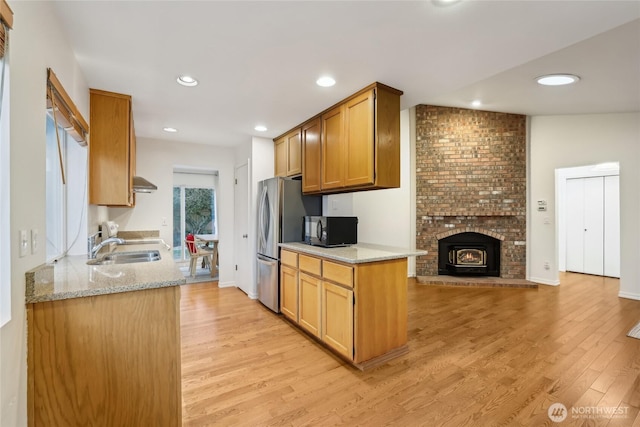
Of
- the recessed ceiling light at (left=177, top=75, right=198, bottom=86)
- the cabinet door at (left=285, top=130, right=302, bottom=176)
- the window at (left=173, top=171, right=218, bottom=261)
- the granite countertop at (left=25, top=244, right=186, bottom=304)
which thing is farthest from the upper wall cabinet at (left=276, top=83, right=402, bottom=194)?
the window at (left=173, top=171, right=218, bottom=261)

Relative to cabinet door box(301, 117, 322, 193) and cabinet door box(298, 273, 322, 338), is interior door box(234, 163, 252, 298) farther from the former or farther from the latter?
cabinet door box(298, 273, 322, 338)

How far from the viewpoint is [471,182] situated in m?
5.07

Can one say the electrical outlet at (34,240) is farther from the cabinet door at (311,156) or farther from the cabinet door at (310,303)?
the cabinet door at (311,156)

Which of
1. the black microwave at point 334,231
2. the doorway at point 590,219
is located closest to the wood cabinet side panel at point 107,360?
the black microwave at point 334,231

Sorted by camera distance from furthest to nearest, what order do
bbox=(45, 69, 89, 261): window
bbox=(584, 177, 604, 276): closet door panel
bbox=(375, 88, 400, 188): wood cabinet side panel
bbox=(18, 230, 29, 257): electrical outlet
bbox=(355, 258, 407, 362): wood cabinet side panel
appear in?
1. bbox=(584, 177, 604, 276): closet door panel
2. bbox=(375, 88, 400, 188): wood cabinet side panel
3. bbox=(355, 258, 407, 362): wood cabinet side panel
4. bbox=(45, 69, 89, 261): window
5. bbox=(18, 230, 29, 257): electrical outlet

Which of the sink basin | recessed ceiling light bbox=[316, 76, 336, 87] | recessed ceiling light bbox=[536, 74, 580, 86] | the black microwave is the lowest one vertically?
the sink basin

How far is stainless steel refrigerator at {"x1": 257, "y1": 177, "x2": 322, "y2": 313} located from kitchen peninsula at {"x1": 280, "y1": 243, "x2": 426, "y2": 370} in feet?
2.48

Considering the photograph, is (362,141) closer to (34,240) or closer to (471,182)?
(34,240)

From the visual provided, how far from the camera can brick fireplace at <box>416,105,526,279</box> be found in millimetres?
5035

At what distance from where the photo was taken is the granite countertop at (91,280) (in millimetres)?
1278

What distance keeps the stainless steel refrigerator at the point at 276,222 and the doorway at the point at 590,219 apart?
4.66m

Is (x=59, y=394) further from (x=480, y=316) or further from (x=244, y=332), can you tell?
(x=480, y=316)

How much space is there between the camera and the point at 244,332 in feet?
10.2

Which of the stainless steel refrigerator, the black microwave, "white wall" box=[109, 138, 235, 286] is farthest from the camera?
"white wall" box=[109, 138, 235, 286]
